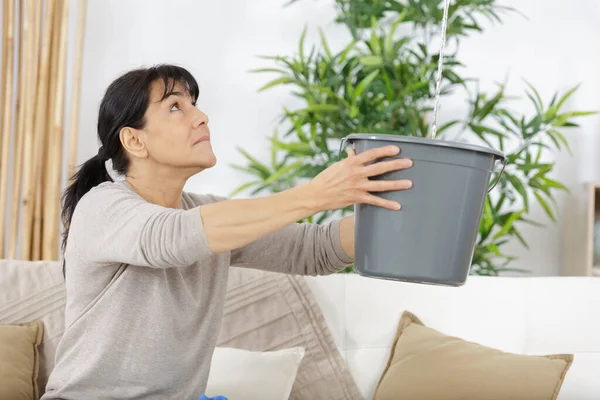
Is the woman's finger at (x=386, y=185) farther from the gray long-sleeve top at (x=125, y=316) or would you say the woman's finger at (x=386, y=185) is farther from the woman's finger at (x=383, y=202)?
the gray long-sleeve top at (x=125, y=316)

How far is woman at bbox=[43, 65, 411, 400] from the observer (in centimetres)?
125

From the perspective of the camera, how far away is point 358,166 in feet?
3.77

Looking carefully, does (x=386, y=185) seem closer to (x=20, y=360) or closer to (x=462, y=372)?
(x=462, y=372)

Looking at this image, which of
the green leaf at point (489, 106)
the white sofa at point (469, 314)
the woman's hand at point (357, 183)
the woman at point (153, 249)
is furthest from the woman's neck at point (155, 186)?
the green leaf at point (489, 106)

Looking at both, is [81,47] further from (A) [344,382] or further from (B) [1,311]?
(A) [344,382]

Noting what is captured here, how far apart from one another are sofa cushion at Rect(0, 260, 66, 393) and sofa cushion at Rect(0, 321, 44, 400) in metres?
0.02

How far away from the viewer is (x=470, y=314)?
2.15 metres

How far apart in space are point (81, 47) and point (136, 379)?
5.91 ft

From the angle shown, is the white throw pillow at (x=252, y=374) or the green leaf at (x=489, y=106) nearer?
the white throw pillow at (x=252, y=374)

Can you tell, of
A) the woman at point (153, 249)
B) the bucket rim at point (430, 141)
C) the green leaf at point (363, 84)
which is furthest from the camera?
the green leaf at point (363, 84)

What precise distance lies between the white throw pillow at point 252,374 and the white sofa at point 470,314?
18 cm

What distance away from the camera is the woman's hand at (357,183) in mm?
1132

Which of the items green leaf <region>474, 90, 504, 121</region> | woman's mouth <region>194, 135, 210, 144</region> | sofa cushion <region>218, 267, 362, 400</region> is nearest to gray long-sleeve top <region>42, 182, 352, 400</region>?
woman's mouth <region>194, 135, 210, 144</region>

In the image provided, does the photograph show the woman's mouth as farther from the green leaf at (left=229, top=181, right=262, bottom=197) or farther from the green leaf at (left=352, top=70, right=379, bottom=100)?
the green leaf at (left=229, top=181, right=262, bottom=197)
